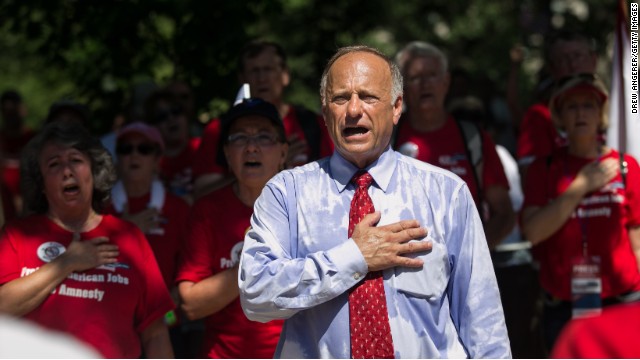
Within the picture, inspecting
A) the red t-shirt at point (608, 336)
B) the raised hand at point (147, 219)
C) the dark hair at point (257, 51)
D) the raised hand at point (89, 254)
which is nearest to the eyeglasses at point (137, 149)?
the raised hand at point (147, 219)

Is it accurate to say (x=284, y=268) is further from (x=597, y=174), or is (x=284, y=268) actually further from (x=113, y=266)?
(x=597, y=174)

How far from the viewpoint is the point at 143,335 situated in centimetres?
485

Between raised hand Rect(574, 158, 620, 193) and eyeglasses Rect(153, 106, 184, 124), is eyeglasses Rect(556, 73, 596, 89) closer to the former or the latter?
raised hand Rect(574, 158, 620, 193)

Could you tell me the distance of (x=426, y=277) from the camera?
3.48 metres

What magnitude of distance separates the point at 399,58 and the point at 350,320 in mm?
3167

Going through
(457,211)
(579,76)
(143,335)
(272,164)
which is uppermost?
(579,76)

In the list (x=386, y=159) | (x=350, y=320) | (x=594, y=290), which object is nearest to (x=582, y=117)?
(x=594, y=290)

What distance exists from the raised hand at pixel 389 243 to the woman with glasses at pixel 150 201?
243cm

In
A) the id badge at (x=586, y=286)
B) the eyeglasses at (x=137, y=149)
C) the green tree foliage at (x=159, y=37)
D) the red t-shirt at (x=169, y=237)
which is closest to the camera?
the id badge at (x=586, y=286)

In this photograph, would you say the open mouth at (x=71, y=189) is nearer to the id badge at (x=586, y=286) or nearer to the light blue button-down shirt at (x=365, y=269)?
the light blue button-down shirt at (x=365, y=269)

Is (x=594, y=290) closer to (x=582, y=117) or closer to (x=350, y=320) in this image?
(x=582, y=117)

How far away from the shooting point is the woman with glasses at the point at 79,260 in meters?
4.50

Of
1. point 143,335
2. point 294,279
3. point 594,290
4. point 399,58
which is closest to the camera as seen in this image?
point 294,279

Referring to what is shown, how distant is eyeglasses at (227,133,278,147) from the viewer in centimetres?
494
